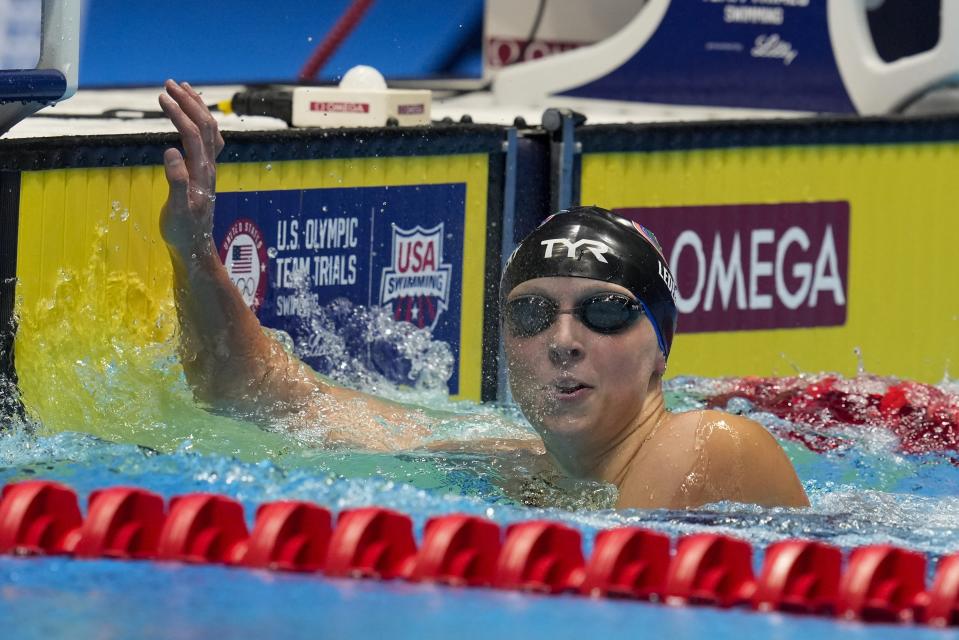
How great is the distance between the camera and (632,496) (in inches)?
121

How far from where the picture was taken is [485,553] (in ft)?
8.67

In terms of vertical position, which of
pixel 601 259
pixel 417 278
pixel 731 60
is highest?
pixel 731 60

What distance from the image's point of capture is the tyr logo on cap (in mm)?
3115

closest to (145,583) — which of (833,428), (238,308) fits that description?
(238,308)

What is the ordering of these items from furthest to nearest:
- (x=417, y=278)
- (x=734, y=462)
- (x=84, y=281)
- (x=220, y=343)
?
(x=417, y=278) → (x=84, y=281) → (x=220, y=343) → (x=734, y=462)

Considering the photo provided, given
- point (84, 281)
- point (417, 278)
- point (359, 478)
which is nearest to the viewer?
point (359, 478)

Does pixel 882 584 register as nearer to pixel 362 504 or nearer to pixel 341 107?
pixel 362 504

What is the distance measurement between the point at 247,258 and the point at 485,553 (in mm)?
2173

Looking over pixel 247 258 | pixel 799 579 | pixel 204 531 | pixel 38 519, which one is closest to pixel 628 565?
pixel 799 579

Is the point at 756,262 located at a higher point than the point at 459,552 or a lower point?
higher

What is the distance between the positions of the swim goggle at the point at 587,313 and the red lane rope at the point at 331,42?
4.95 metres

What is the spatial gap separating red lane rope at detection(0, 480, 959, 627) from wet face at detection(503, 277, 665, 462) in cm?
43

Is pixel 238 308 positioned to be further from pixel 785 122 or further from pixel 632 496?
pixel 785 122

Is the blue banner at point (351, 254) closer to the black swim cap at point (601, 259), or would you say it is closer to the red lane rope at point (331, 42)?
the black swim cap at point (601, 259)
